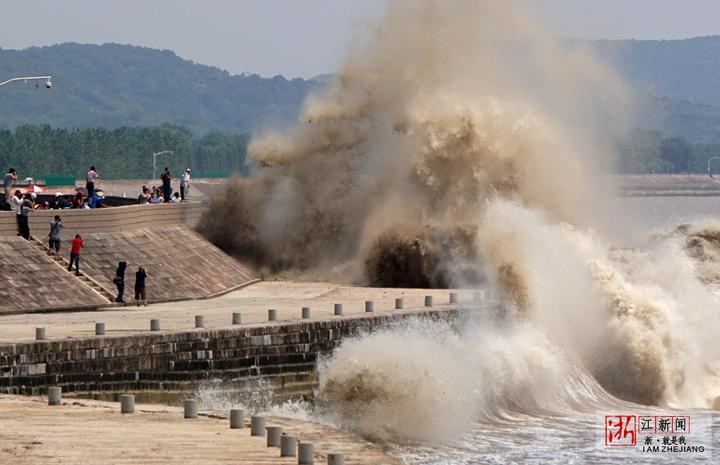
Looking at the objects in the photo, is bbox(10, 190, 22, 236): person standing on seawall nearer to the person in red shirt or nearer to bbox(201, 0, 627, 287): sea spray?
the person in red shirt

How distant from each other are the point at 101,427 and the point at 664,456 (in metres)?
9.11

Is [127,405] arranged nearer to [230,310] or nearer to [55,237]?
[230,310]

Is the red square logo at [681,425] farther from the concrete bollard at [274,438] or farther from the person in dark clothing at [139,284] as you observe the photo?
the concrete bollard at [274,438]

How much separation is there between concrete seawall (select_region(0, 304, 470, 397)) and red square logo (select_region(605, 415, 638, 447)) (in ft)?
14.3

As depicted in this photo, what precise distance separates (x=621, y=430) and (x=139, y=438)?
12.0 m

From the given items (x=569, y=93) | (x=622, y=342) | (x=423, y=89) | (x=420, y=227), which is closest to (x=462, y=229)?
(x=420, y=227)

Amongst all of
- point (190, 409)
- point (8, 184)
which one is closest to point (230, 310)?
point (8, 184)

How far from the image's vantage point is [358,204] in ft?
150

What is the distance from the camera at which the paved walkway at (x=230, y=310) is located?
26.8 meters

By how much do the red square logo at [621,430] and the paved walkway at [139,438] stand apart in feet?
22.7

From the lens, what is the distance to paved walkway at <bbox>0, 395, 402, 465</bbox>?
16.7 meters

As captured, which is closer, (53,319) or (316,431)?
(316,431)

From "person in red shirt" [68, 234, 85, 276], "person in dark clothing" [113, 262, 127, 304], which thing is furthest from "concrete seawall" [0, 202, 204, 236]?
"person in dark clothing" [113, 262, 127, 304]

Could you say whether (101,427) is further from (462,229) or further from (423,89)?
(423,89)
